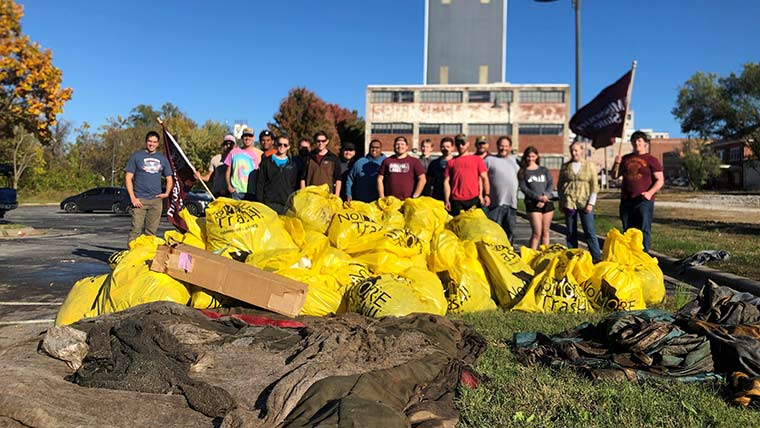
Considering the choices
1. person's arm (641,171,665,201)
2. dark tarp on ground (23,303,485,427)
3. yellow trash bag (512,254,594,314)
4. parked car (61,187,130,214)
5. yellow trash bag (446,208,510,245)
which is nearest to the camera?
dark tarp on ground (23,303,485,427)

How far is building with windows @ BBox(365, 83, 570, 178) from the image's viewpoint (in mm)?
44469

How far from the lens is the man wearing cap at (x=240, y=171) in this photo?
22.7 feet

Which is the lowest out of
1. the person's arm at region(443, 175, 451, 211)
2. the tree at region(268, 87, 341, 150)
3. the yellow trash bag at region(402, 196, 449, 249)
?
the yellow trash bag at region(402, 196, 449, 249)

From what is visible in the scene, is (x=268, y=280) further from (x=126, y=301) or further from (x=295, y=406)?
(x=295, y=406)

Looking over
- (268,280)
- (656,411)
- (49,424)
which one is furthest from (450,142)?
(49,424)

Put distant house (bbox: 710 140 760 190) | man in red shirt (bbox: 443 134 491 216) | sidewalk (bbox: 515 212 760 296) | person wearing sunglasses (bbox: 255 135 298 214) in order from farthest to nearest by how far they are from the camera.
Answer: distant house (bbox: 710 140 760 190)
man in red shirt (bbox: 443 134 491 216)
person wearing sunglasses (bbox: 255 135 298 214)
sidewalk (bbox: 515 212 760 296)

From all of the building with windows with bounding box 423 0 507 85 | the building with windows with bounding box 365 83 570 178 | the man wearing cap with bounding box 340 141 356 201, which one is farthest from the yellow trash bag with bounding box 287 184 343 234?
the building with windows with bounding box 423 0 507 85

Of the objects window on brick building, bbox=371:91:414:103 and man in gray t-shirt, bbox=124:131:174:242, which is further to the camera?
window on brick building, bbox=371:91:414:103

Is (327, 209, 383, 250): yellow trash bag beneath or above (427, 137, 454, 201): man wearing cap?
beneath

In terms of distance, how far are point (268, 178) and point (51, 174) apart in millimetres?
36331

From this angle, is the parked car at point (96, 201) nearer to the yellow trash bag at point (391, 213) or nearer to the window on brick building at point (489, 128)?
the yellow trash bag at point (391, 213)

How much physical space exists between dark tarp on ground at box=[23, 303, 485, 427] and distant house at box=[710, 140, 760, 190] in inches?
2290

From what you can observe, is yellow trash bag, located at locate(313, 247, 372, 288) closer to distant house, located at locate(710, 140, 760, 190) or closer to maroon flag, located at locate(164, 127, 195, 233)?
maroon flag, located at locate(164, 127, 195, 233)

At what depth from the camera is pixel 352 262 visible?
15.4ft
